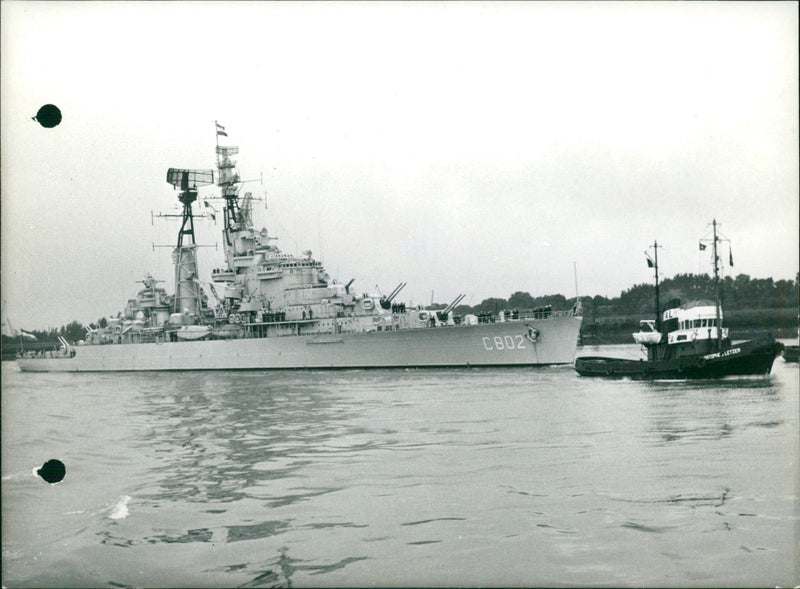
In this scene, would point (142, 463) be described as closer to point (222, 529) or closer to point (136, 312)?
point (222, 529)

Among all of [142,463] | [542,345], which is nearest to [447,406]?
[142,463]

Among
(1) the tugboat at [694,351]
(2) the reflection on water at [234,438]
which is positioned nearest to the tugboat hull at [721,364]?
(1) the tugboat at [694,351]

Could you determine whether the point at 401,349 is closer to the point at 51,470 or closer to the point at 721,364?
the point at 721,364

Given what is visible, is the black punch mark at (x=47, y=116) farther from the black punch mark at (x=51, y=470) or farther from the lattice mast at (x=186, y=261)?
the lattice mast at (x=186, y=261)

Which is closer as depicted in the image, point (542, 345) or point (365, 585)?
point (365, 585)

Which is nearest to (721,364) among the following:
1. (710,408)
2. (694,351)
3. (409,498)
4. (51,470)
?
(694,351)

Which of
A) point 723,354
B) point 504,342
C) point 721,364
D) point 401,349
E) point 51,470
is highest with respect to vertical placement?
point 51,470
